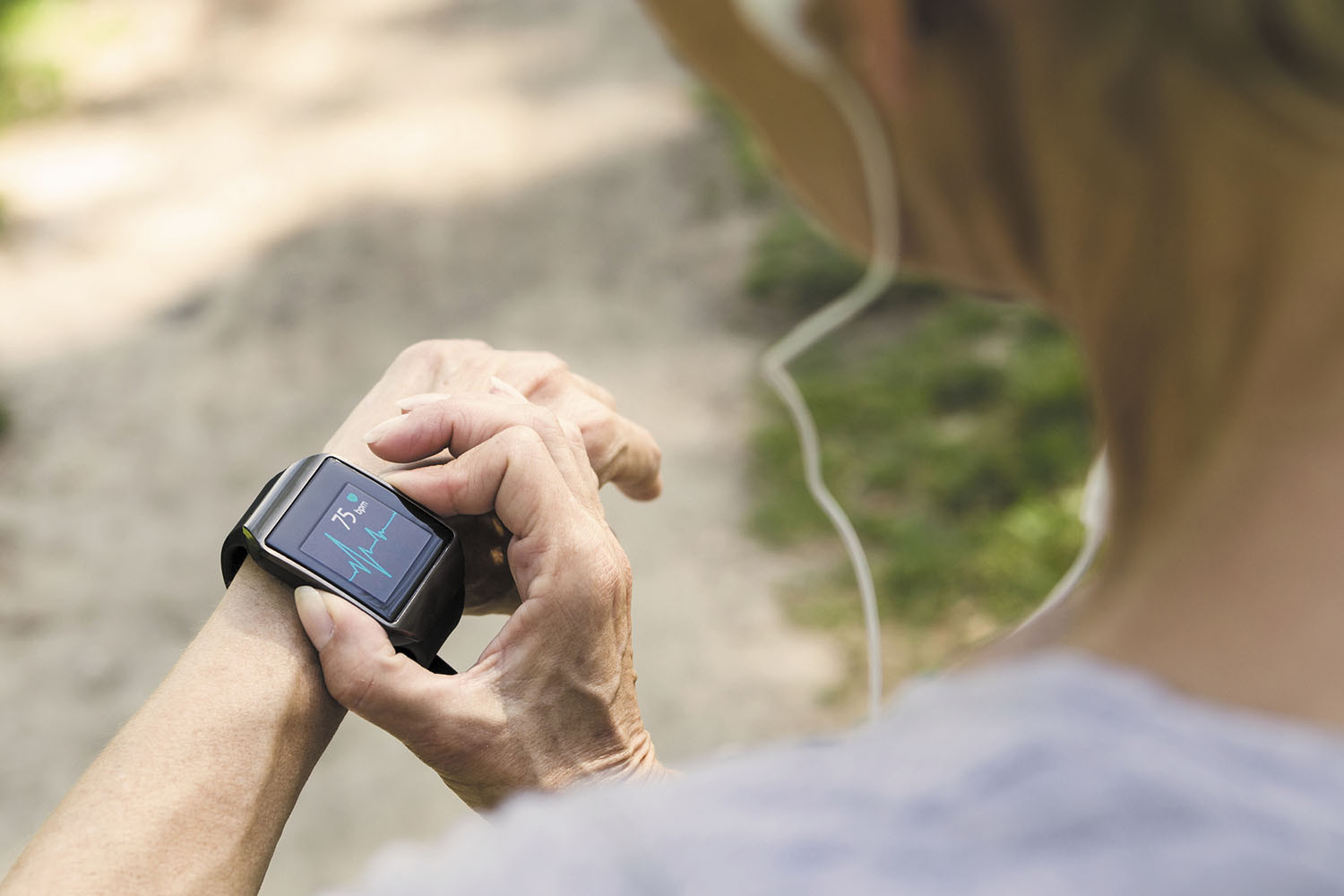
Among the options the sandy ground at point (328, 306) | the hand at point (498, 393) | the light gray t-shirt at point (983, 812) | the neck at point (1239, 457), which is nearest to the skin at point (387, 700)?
the hand at point (498, 393)

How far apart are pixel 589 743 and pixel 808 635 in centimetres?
159

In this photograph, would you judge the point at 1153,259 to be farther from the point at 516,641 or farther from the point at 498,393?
the point at 498,393

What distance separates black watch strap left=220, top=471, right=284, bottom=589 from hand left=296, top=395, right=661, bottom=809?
102 millimetres

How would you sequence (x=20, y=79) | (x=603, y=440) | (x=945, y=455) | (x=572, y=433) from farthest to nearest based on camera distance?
1. (x=20, y=79)
2. (x=945, y=455)
3. (x=603, y=440)
4. (x=572, y=433)

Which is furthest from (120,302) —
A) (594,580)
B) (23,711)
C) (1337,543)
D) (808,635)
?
(1337,543)

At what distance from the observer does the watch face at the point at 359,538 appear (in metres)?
1.16

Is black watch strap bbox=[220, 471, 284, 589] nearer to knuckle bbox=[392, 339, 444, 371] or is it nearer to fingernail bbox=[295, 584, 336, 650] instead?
fingernail bbox=[295, 584, 336, 650]

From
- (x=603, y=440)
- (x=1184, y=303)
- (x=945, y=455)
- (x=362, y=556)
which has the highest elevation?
(x=1184, y=303)

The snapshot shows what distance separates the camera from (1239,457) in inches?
21.1

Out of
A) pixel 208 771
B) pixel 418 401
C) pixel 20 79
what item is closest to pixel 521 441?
pixel 418 401

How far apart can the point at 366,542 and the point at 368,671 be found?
14cm

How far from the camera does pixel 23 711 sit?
2705 mm

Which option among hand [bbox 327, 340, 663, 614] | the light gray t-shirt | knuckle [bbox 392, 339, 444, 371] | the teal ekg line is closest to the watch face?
the teal ekg line

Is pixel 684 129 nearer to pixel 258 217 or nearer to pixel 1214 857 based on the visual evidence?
pixel 258 217
